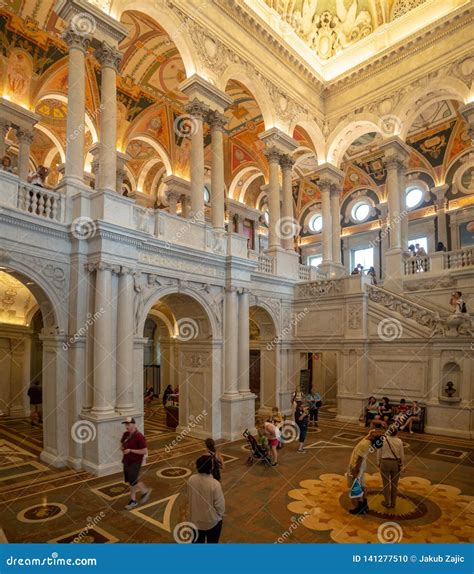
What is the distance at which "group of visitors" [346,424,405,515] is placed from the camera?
719 centimetres

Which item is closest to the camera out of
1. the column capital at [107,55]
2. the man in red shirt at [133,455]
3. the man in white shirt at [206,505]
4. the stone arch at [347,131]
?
the man in white shirt at [206,505]

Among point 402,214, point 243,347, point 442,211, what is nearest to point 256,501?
point 243,347

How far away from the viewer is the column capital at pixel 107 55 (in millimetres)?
12203

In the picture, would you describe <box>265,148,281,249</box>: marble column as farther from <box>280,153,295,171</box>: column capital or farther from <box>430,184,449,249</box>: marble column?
<box>430,184,449,249</box>: marble column

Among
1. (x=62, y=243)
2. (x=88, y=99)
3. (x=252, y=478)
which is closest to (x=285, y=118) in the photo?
(x=88, y=99)

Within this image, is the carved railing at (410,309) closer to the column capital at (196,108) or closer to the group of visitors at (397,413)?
the group of visitors at (397,413)

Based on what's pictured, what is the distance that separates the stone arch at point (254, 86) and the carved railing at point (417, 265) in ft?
27.3

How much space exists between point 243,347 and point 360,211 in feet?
58.8

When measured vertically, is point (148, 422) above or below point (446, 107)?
below

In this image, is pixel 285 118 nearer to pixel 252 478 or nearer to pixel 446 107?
pixel 446 107

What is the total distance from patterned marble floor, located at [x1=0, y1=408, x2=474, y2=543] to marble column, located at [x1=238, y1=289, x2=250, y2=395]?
2.47 m

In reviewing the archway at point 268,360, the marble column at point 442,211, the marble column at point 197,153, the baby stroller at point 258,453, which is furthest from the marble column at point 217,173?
the marble column at point 442,211

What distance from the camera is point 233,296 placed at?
14.1 metres

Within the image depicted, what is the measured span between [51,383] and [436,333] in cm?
1167
